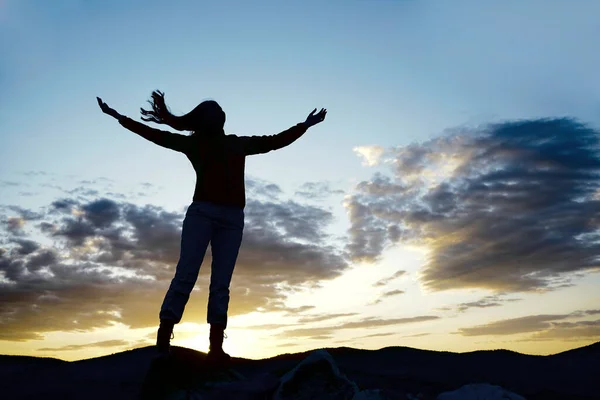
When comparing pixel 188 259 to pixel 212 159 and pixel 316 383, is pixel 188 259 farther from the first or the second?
pixel 316 383

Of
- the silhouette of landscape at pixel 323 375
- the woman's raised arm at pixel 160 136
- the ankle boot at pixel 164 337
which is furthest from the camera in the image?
the woman's raised arm at pixel 160 136

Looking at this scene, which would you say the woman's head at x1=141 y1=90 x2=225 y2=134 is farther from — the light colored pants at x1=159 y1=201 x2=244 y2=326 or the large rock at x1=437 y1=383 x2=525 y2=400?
the large rock at x1=437 y1=383 x2=525 y2=400

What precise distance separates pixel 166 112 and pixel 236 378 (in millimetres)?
3023

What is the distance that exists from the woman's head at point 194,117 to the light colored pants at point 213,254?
0.90 m

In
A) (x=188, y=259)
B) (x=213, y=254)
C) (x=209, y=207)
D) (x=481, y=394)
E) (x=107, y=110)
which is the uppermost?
(x=107, y=110)

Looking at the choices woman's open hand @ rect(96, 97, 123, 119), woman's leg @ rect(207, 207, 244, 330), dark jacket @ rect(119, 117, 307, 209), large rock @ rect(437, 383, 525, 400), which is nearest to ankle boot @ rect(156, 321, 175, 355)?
woman's leg @ rect(207, 207, 244, 330)

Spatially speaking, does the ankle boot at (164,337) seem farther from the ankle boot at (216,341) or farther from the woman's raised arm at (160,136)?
the woman's raised arm at (160,136)

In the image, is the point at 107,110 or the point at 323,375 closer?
the point at 323,375

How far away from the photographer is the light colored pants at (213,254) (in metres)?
5.05

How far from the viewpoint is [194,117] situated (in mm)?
5691

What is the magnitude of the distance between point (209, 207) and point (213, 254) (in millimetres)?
517

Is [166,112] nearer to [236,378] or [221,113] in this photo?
[221,113]

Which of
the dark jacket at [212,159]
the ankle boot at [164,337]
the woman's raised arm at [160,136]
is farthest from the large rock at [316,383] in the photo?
the woman's raised arm at [160,136]

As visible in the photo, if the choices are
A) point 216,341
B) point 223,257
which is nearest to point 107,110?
point 223,257
